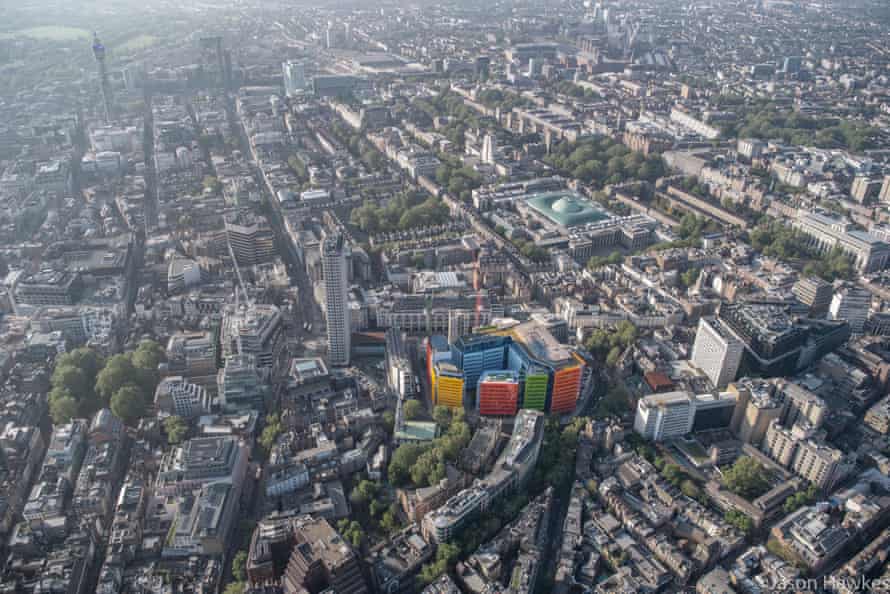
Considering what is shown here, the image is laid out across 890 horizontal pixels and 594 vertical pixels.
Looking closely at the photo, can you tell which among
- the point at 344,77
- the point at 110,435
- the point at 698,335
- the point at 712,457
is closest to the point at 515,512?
the point at 712,457

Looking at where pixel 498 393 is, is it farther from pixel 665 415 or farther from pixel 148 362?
pixel 148 362

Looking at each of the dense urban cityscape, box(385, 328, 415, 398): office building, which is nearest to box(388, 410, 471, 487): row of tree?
the dense urban cityscape

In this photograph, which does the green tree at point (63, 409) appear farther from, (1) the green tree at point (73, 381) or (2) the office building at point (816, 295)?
(2) the office building at point (816, 295)

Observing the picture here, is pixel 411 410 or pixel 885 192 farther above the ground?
pixel 885 192

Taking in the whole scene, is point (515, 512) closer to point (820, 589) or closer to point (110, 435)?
point (820, 589)

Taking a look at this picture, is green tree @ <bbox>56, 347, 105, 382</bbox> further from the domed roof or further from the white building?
the domed roof

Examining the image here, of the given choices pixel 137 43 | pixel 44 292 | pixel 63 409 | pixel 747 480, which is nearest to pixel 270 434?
pixel 63 409
